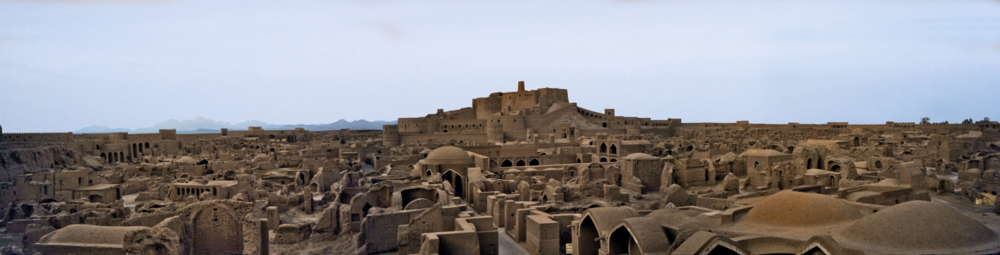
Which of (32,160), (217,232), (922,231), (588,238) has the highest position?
(32,160)

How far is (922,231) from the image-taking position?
10703 millimetres

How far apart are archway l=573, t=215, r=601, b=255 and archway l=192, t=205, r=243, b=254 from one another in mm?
8466

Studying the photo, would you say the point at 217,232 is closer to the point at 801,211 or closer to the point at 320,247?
the point at 320,247

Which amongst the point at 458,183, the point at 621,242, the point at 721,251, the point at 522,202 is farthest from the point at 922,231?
the point at 458,183

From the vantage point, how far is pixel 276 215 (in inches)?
669

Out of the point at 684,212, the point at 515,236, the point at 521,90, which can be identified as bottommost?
the point at 515,236

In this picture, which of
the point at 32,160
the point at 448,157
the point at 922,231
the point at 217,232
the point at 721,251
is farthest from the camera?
the point at 32,160

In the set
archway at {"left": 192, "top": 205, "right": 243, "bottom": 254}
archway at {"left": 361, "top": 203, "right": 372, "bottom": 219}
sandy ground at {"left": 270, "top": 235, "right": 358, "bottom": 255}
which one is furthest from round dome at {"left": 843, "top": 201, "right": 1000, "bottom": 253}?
archway at {"left": 192, "top": 205, "right": 243, "bottom": 254}

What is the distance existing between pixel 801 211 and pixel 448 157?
56.8 feet

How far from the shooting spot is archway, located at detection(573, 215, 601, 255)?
1488 centimetres

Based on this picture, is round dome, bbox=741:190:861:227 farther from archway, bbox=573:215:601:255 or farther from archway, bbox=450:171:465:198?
archway, bbox=450:171:465:198

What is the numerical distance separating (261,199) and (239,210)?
6.83 meters

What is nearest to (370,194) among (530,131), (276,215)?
(276,215)

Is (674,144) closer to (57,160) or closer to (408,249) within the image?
(408,249)
